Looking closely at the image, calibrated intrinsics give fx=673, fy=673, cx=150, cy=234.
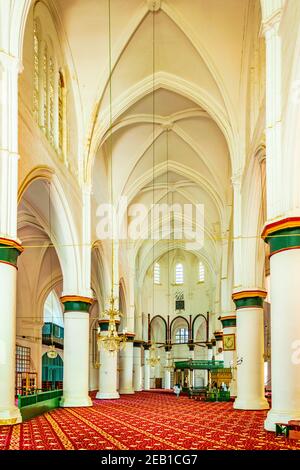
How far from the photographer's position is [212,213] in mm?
34969

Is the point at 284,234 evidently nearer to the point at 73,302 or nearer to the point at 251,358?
the point at 251,358

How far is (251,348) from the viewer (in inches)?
790

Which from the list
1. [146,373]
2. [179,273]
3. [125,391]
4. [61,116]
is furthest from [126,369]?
[61,116]

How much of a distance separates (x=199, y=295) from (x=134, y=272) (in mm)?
12124

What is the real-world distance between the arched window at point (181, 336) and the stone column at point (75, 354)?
27.5m

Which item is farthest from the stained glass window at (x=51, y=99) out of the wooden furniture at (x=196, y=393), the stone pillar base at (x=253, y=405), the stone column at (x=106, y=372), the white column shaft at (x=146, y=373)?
the white column shaft at (x=146, y=373)

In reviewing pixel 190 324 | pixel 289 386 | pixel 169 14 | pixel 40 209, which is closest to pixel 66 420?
pixel 289 386

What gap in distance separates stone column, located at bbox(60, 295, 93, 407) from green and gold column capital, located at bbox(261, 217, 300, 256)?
10296mm

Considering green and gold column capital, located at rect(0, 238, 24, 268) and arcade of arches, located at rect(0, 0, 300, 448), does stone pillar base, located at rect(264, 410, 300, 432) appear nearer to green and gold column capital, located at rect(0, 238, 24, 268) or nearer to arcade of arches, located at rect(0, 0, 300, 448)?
arcade of arches, located at rect(0, 0, 300, 448)

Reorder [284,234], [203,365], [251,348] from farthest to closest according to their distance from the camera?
[203,365], [251,348], [284,234]

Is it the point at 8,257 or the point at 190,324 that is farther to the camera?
the point at 190,324

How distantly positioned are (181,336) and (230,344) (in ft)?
74.3

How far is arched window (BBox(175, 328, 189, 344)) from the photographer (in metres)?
49.1
